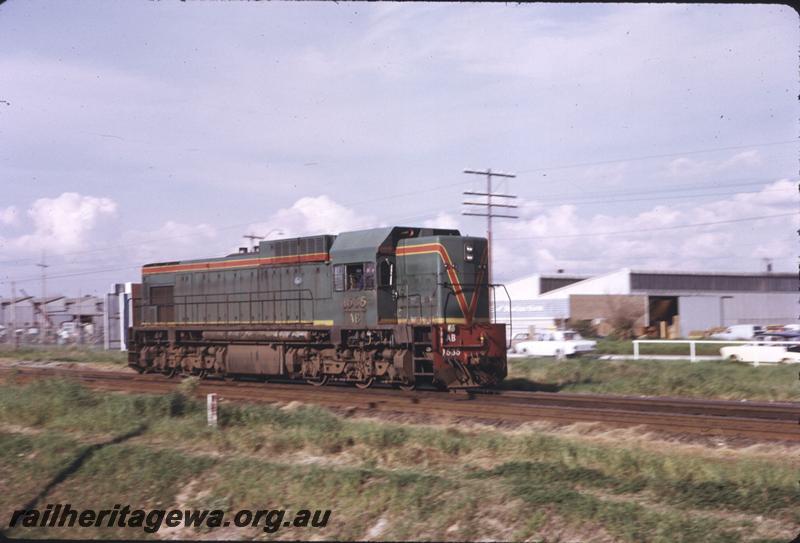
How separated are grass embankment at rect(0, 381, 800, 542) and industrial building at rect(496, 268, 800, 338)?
4293 centimetres

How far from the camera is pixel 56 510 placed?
969 centimetres

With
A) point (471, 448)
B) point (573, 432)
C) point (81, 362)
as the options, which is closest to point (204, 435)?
point (471, 448)

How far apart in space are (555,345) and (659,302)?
29.1m

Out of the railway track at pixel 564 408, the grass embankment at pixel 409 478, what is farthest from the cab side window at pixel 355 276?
the grass embankment at pixel 409 478

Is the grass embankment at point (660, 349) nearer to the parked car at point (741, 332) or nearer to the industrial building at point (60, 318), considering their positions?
the parked car at point (741, 332)

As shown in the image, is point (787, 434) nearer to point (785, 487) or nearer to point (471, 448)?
point (785, 487)

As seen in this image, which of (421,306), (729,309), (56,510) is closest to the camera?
(56,510)

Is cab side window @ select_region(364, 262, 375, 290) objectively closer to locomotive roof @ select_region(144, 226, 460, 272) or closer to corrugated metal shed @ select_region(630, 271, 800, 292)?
locomotive roof @ select_region(144, 226, 460, 272)

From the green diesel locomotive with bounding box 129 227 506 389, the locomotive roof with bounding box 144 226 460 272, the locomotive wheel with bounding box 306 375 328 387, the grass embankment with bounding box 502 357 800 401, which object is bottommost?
the grass embankment with bounding box 502 357 800 401

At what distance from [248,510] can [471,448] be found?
3439 mm

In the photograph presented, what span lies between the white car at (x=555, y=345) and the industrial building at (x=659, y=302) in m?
14.4

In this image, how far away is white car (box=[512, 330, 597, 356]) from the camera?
120 ft

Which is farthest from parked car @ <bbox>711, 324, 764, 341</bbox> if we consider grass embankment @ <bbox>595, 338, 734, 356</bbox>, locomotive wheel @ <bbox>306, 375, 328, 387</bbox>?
locomotive wheel @ <bbox>306, 375, 328, 387</bbox>

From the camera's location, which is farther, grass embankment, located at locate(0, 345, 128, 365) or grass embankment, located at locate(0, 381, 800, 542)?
grass embankment, located at locate(0, 345, 128, 365)
